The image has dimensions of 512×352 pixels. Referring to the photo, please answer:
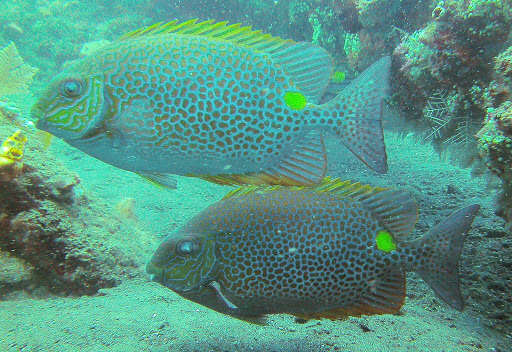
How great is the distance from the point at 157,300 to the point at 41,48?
17.6 meters

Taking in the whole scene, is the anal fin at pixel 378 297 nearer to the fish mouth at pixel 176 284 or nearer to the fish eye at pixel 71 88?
the fish mouth at pixel 176 284

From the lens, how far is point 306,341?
236 cm

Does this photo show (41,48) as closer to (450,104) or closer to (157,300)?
(157,300)

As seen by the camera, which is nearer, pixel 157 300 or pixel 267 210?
pixel 267 210

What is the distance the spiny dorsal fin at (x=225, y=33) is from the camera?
1.89 m

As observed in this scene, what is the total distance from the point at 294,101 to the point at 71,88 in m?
1.24

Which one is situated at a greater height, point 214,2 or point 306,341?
point 214,2

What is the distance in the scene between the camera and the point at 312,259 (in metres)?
1.97

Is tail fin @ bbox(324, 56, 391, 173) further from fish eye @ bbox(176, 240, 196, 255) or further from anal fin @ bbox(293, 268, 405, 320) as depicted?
fish eye @ bbox(176, 240, 196, 255)

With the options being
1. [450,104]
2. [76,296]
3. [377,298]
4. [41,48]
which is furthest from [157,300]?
[41,48]

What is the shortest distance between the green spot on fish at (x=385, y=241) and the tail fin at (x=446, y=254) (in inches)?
7.0

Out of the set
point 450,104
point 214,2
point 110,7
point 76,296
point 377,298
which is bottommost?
point 76,296

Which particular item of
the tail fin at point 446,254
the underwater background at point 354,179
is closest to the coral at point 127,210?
the underwater background at point 354,179

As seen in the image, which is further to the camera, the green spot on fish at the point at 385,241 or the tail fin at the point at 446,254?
the green spot on fish at the point at 385,241
